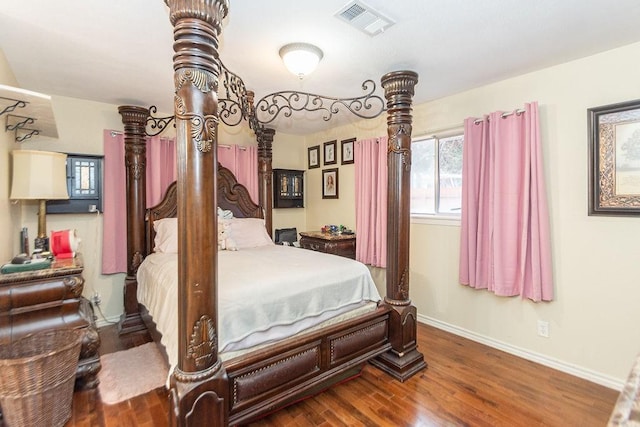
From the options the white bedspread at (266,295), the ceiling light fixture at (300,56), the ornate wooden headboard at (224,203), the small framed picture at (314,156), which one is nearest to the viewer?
the white bedspread at (266,295)

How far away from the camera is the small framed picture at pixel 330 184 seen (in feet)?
14.7

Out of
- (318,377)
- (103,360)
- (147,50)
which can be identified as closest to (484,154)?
(318,377)

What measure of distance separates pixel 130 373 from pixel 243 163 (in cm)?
267

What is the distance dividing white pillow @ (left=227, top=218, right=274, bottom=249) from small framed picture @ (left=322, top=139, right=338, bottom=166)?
4.51 feet

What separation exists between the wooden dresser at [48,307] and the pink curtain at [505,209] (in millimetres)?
3129

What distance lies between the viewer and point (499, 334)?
113 inches

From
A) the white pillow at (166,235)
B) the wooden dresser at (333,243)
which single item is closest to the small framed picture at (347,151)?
the wooden dresser at (333,243)

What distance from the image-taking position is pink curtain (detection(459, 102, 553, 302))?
2525 mm

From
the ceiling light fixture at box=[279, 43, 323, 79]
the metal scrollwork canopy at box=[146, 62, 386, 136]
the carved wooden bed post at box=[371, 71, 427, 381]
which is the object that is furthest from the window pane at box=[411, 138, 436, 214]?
the ceiling light fixture at box=[279, 43, 323, 79]

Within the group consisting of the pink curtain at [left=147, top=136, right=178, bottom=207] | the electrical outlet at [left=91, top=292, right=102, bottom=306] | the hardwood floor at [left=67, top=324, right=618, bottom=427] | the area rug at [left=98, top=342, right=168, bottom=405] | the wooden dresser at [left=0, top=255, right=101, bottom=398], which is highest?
the pink curtain at [left=147, top=136, right=178, bottom=207]

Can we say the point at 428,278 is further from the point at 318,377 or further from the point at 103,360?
the point at 103,360

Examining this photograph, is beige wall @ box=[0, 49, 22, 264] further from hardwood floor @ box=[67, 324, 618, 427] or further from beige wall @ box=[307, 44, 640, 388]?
beige wall @ box=[307, 44, 640, 388]

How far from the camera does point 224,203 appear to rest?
13.1 ft

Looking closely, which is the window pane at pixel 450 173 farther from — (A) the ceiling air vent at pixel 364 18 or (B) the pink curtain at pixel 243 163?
(B) the pink curtain at pixel 243 163
